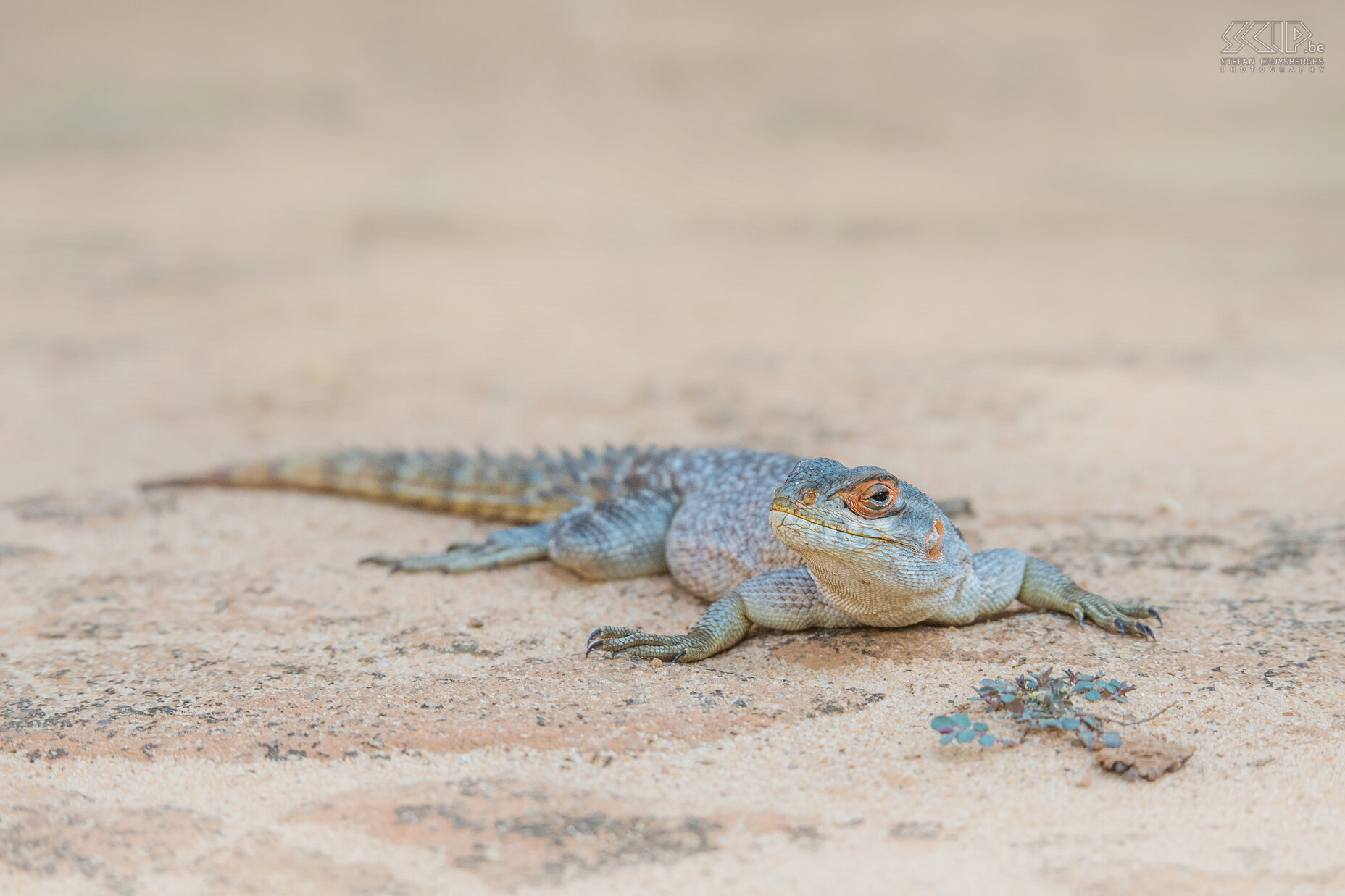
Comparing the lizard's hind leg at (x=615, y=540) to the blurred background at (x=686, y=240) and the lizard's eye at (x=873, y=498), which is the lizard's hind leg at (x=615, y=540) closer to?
the lizard's eye at (x=873, y=498)

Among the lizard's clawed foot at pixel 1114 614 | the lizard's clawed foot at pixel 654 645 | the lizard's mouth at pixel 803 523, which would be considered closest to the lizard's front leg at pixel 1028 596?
the lizard's clawed foot at pixel 1114 614

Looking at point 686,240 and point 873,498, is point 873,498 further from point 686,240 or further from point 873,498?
point 686,240

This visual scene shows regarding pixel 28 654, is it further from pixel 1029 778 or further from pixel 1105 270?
pixel 1105 270

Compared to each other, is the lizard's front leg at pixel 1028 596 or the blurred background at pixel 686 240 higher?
the blurred background at pixel 686 240

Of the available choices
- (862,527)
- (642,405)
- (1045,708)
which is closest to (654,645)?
(862,527)

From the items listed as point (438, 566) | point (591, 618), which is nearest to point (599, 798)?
point (591, 618)

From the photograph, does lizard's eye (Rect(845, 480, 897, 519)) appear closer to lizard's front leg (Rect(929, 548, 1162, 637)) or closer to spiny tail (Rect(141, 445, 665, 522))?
lizard's front leg (Rect(929, 548, 1162, 637))

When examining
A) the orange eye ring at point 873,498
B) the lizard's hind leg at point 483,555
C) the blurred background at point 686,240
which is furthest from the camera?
the blurred background at point 686,240
